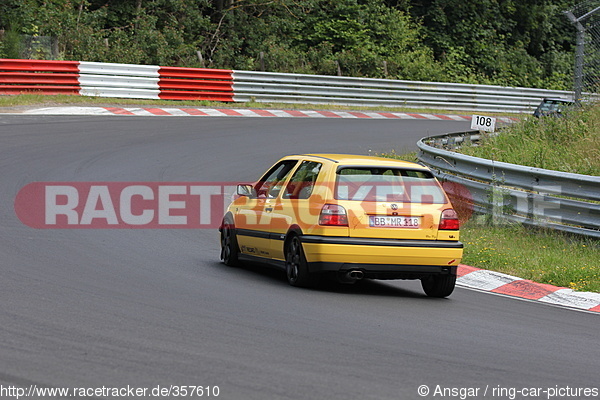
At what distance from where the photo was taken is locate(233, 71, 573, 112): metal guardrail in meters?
32.1

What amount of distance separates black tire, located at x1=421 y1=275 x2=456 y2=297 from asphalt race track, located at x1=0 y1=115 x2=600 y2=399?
0.47 feet

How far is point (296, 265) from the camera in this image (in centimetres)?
992

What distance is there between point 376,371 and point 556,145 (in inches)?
461

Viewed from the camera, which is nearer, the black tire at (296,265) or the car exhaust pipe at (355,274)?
the car exhaust pipe at (355,274)

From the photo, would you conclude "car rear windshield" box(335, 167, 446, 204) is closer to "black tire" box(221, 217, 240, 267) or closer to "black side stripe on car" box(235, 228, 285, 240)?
"black side stripe on car" box(235, 228, 285, 240)

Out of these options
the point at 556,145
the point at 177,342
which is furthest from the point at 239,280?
the point at 556,145

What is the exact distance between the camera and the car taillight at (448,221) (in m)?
9.84

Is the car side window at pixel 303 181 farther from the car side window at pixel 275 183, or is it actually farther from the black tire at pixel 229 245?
the black tire at pixel 229 245
